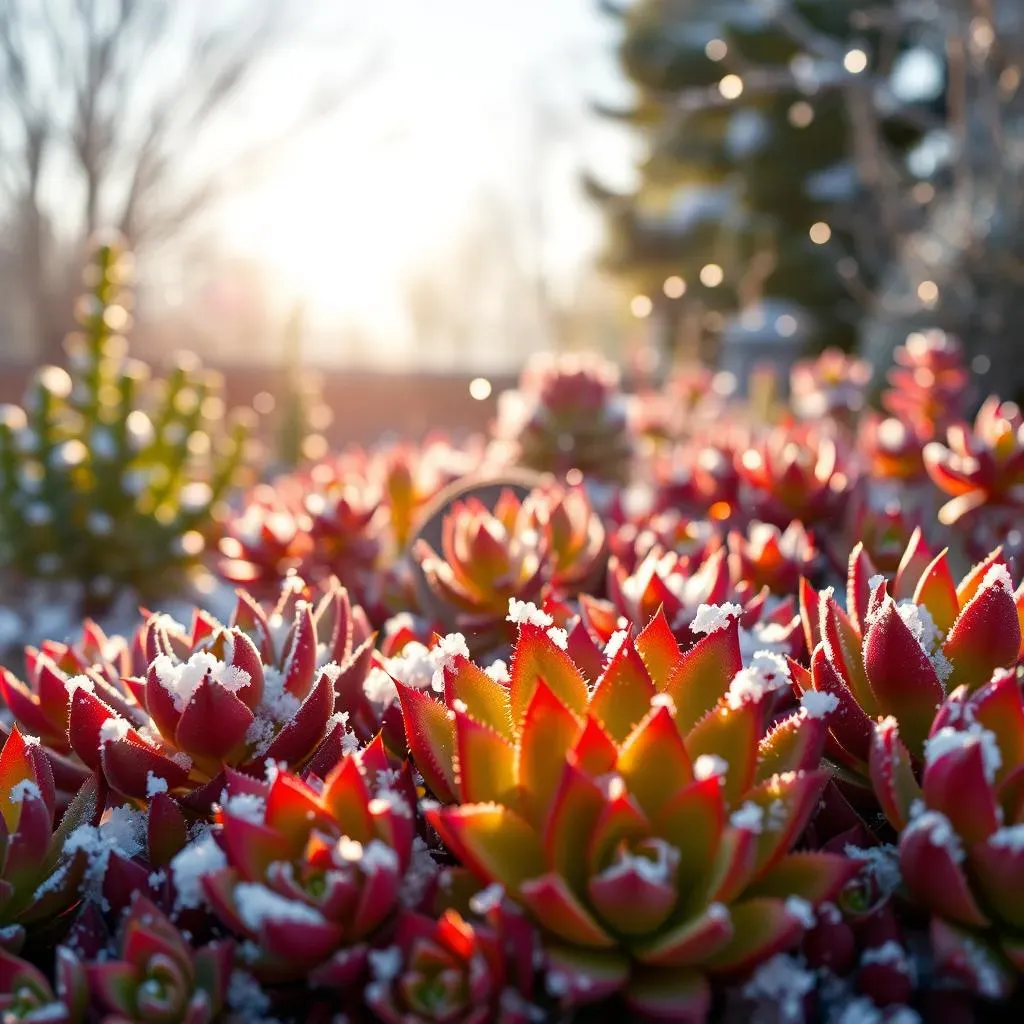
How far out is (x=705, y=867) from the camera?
2.98ft

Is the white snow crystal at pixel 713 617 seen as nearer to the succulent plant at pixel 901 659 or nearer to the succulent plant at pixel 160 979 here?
the succulent plant at pixel 901 659

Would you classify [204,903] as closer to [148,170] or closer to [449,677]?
[449,677]

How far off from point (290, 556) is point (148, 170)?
15698 millimetres

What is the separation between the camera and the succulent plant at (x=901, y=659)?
3.54 ft

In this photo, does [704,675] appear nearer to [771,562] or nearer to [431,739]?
[431,739]

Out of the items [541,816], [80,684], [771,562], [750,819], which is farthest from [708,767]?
[771,562]

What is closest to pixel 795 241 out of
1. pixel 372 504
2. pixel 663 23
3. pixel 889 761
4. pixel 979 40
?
pixel 663 23

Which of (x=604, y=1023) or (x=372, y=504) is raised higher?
(x=372, y=504)

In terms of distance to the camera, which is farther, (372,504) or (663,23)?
(663,23)

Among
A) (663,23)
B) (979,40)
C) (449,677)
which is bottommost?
(449,677)

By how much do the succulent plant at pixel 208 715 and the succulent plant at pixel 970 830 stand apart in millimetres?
606

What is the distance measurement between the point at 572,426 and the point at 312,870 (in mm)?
2588

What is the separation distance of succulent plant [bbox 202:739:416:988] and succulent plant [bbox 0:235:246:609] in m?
3.73

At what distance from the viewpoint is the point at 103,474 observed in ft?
14.5
